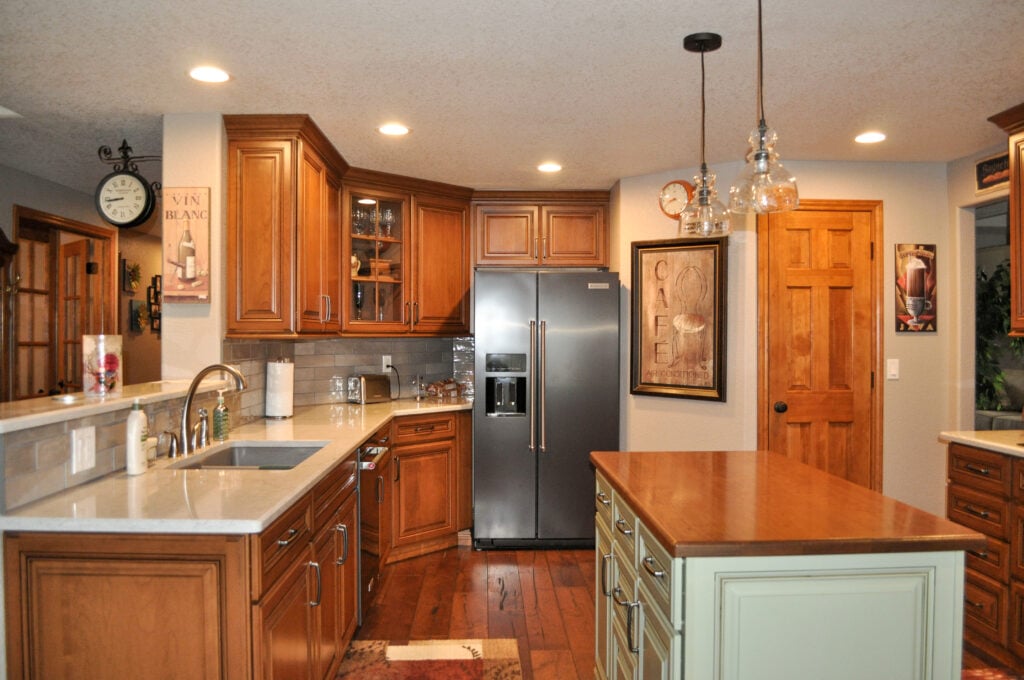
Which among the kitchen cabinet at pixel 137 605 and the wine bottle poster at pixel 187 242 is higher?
the wine bottle poster at pixel 187 242

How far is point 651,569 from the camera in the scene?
171 cm

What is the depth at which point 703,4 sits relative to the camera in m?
2.08

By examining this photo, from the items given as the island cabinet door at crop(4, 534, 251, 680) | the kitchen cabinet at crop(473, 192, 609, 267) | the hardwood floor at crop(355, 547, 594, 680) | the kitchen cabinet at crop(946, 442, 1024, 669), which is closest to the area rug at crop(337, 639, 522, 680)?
the hardwood floor at crop(355, 547, 594, 680)

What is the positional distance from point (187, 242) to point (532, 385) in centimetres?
213

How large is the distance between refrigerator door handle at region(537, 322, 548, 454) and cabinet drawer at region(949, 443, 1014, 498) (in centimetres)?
215

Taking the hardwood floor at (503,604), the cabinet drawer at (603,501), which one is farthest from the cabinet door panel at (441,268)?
the cabinet drawer at (603,501)

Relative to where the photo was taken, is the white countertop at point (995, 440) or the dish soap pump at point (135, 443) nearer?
the dish soap pump at point (135, 443)

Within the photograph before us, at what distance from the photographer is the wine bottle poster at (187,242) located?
306cm

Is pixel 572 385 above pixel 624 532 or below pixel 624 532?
above

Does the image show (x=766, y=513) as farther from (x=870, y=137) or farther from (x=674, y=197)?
(x=674, y=197)

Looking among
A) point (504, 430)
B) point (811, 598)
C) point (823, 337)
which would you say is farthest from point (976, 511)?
point (504, 430)

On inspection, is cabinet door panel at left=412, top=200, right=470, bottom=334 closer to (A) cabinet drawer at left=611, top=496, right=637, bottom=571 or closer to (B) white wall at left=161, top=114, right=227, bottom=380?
(B) white wall at left=161, top=114, right=227, bottom=380

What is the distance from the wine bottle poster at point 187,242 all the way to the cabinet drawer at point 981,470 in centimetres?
355

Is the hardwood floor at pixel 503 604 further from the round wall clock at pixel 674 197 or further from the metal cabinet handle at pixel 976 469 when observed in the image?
the round wall clock at pixel 674 197
